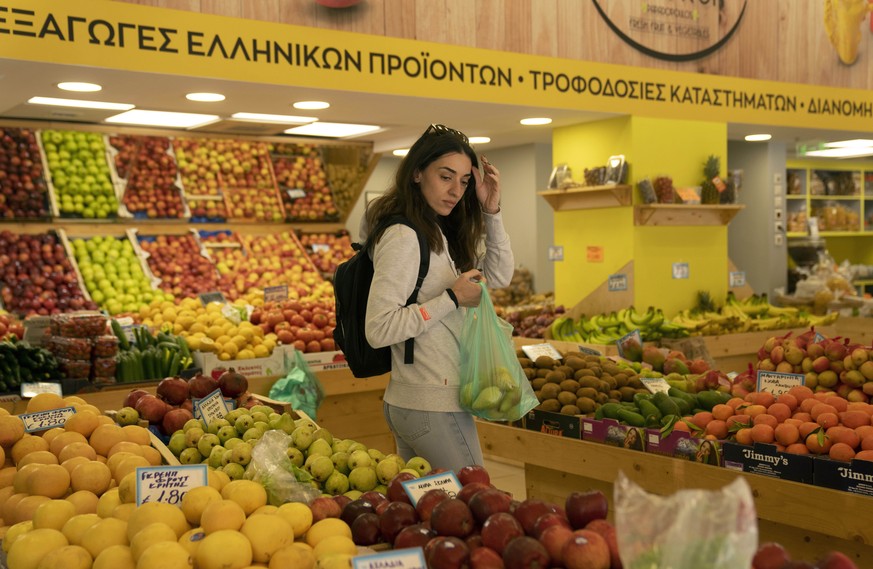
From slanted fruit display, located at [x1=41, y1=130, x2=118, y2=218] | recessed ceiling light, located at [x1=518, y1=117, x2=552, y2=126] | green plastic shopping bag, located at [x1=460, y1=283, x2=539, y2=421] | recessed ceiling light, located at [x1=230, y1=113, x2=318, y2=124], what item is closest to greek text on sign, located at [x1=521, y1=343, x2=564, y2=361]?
green plastic shopping bag, located at [x1=460, y1=283, x2=539, y2=421]

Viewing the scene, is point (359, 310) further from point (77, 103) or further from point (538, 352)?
point (77, 103)

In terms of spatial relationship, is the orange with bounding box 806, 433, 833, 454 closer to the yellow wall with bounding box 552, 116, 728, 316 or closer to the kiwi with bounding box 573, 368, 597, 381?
the kiwi with bounding box 573, 368, 597, 381

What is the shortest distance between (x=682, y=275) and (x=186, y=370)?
4.15 m

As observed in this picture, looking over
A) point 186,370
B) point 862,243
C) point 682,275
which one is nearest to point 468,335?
point 186,370

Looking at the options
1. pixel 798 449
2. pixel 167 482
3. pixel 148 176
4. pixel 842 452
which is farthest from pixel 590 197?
pixel 167 482

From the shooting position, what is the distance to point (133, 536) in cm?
184

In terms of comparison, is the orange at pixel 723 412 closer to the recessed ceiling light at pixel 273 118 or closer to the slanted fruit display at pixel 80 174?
the recessed ceiling light at pixel 273 118

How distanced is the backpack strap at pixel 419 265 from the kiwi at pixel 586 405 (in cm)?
139

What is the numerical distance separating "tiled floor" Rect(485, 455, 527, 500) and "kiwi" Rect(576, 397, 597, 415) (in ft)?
4.37

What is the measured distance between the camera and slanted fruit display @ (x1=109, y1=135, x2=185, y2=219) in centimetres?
717

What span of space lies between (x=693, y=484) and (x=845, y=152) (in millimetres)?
7936

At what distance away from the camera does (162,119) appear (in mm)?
6633

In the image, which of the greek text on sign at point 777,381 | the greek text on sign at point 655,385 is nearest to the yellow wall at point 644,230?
the greek text on sign at point 655,385

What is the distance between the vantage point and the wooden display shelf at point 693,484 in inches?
116
